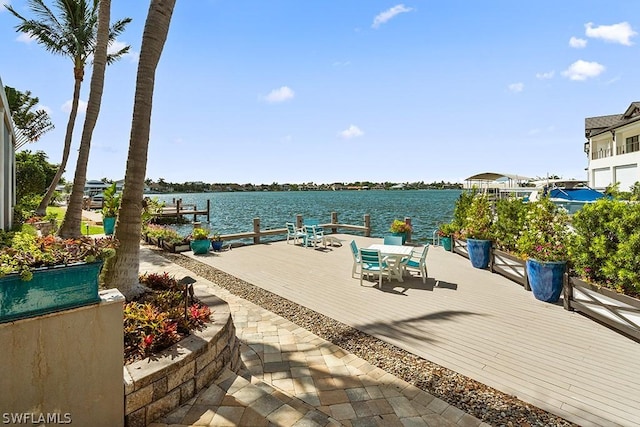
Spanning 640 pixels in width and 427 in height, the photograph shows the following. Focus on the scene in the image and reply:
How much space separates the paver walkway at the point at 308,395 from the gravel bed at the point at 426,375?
150 millimetres

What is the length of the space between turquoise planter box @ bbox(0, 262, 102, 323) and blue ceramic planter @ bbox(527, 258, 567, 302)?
23.1 ft

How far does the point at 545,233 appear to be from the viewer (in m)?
Result: 6.54

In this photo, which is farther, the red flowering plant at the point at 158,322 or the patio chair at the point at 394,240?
the patio chair at the point at 394,240

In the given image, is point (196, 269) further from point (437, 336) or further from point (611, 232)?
point (611, 232)

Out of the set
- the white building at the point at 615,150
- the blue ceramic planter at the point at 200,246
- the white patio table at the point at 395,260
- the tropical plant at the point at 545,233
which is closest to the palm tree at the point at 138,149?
the white patio table at the point at 395,260

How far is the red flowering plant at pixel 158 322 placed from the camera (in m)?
2.98

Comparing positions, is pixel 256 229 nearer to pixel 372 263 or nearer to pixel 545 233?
pixel 372 263

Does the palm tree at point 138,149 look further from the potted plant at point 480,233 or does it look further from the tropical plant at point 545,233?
the potted plant at point 480,233

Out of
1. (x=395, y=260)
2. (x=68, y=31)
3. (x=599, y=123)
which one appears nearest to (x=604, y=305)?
(x=395, y=260)

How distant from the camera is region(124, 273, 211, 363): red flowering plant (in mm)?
2982

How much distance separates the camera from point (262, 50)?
36.2ft

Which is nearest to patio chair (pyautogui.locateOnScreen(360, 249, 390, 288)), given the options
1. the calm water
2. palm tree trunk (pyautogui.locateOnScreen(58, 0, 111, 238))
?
palm tree trunk (pyautogui.locateOnScreen(58, 0, 111, 238))

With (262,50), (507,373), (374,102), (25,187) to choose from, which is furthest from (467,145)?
(25,187)

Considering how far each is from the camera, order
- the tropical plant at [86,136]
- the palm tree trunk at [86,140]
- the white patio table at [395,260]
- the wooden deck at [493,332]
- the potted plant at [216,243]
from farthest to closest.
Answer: the potted plant at [216,243]
the palm tree trunk at [86,140]
the tropical plant at [86,136]
the white patio table at [395,260]
the wooden deck at [493,332]
